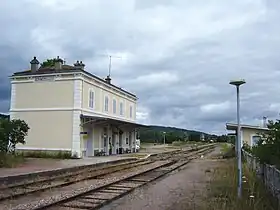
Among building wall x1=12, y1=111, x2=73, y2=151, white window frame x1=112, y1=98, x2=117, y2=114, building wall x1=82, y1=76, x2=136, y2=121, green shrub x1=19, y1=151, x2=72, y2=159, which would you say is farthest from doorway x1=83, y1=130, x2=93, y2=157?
white window frame x1=112, y1=98, x2=117, y2=114

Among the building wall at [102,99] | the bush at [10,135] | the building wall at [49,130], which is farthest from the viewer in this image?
the building wall at [102,99]

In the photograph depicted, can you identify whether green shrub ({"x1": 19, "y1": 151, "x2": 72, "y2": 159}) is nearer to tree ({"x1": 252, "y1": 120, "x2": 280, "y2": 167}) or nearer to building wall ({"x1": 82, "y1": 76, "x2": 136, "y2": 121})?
building wall ({"x1": 82, "y1": 76, "x2": 136, "y2": 121})

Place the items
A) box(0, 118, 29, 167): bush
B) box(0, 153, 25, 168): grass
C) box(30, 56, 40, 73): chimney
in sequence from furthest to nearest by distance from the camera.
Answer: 1. box(30, 56, 40, 73): chimney
2. box(0, 118, 29, 167): bush
3. box(0, 153, 25, 168): grass

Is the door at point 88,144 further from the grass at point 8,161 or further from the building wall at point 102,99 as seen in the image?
the grass at point 8,161

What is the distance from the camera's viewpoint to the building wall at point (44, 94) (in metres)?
32.5

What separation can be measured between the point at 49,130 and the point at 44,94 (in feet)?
10.3

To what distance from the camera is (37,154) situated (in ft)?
103

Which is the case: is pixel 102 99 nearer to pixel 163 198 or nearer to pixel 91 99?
pixel 91 99

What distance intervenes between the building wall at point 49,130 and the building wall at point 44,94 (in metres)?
0.74

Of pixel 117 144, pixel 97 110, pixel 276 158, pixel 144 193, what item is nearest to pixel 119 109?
pixel 117 144

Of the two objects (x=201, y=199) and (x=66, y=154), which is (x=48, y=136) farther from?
(x=201, y=199)

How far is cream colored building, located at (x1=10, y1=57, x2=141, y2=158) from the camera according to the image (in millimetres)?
31859

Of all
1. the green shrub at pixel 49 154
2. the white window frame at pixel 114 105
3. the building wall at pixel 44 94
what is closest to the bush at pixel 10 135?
the green shrub at pixel 49 154

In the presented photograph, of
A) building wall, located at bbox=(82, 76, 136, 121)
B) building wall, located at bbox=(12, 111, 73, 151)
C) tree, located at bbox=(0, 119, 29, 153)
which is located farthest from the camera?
building wall, located at bbox=(82, 76, 136, 121)
